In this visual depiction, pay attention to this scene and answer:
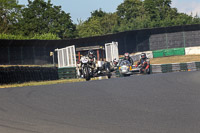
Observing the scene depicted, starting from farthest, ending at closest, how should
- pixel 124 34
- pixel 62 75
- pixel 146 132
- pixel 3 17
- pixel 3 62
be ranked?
1. pixel 3 17
2. pixel 124 34
3. pixel 3 62
4. pixel 62 75
5. pixel 146 132

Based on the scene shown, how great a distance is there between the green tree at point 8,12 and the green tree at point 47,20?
256cm

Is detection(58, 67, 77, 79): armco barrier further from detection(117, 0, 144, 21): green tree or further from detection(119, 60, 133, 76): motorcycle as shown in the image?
detection(117, 0, 144, 21): green tree

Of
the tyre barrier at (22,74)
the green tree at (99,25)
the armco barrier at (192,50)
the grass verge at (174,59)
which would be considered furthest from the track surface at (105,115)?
the green tree at (99,25)

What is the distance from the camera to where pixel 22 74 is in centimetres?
2039

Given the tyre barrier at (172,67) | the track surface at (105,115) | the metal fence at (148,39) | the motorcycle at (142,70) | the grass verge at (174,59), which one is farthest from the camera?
the grass verge at (174,59)

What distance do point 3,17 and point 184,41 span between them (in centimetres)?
3938

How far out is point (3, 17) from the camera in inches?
2810

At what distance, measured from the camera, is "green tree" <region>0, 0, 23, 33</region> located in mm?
66537

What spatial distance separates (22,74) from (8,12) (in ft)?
183

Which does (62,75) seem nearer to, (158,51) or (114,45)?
(114,45)

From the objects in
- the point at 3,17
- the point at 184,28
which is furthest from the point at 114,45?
the point at 3,17

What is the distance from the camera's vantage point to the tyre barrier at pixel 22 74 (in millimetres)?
19203

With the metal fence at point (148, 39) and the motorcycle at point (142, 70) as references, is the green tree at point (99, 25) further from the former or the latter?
the motorcycle at point (142, 70)

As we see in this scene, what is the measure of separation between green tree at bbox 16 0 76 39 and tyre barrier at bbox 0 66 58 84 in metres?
43.0
